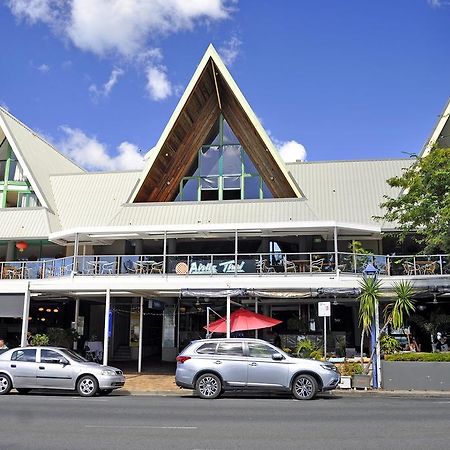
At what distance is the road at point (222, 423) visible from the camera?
27.9ft

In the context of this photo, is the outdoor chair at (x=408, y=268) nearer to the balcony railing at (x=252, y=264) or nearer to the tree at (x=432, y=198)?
the balcony railing at (x=252, y=264)

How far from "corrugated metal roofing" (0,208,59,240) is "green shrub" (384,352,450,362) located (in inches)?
646

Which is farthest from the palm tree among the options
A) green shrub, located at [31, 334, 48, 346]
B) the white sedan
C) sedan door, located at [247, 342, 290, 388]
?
green shrub, located at [31, 334, 48, 346]

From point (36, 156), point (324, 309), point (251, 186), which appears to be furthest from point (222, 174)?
point (324, 309)

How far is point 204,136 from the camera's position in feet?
90.8

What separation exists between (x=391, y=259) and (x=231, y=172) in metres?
9.06

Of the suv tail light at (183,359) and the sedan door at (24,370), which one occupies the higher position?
the suv tail light at (183,359)

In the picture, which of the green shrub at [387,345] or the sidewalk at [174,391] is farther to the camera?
the green shrub at [387,345]

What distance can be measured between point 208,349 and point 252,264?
6.67m

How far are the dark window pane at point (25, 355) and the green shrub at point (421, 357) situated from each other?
11.0 meters

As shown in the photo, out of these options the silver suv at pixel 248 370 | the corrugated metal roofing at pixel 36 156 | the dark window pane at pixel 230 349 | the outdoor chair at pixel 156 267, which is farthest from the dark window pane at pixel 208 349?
the corrugated metal roofing at pixel 36 156

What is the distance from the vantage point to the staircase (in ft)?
95.0

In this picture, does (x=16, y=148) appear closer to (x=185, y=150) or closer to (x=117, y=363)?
(x=185, y=150)

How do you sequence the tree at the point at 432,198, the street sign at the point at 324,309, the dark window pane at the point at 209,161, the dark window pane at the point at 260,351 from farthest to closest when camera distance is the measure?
the dark window pane at the point at 209,161 < the street sign at the point at 324,309 < the tree at the point at 432,198 < the dark window pane at the point at 260,351
